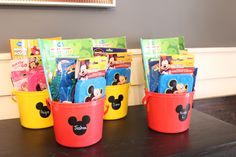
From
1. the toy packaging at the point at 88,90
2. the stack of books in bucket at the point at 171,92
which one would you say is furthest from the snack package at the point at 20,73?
the stack of books in bucket at the point at 171,92

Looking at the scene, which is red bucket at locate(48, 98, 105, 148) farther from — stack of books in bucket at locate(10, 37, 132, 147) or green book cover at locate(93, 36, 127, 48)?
green book cover at locate(93, 36, 127, 48)

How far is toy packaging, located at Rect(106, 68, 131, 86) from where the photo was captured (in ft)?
2.43

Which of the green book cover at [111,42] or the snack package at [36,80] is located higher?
the green book cover at [111,42]

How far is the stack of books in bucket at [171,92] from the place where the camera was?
632 millimetres

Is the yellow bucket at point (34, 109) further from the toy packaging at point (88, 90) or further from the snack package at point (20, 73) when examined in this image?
the toy packaging at point (88, 90)

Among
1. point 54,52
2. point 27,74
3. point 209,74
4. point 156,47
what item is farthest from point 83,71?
point 209,74

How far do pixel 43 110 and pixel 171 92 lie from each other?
0.40 metres

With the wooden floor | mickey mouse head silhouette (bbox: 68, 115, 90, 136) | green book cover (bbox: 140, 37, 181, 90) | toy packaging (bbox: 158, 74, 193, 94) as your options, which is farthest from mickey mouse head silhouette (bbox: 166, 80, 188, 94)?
the wooden floor

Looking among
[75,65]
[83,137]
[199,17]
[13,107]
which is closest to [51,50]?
[75,65]

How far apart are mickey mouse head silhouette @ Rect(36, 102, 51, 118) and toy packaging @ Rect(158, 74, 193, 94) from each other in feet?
1.17

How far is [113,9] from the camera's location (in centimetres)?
92

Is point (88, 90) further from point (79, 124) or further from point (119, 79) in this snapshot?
point (119, 79)

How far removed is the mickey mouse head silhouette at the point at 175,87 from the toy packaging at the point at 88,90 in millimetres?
204

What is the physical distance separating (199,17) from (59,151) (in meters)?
0.90
